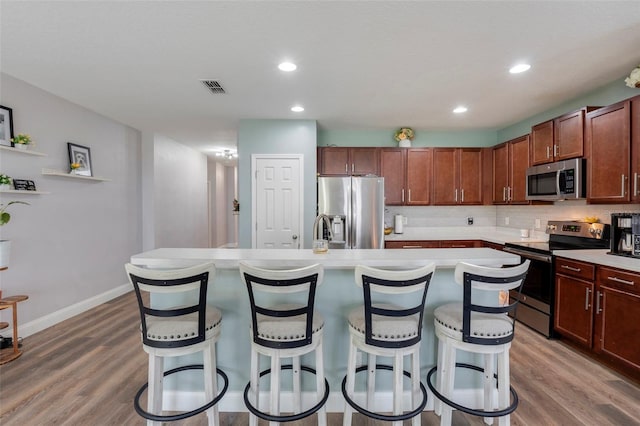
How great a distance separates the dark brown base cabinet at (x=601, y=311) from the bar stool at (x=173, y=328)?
10.1 feet

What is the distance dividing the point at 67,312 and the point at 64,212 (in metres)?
1.22

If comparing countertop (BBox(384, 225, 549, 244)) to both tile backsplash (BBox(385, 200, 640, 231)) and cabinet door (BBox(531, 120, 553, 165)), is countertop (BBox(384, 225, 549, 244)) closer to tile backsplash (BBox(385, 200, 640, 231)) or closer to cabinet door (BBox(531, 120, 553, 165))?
tile backsplash (BBox(385, 200, 640, 231))

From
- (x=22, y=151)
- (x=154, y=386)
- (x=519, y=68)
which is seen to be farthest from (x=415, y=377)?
(x=22, y=151)

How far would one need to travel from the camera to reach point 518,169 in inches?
165

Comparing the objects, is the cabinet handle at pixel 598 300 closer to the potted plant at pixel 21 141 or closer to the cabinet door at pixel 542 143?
the cabinet door at pixel 542 143

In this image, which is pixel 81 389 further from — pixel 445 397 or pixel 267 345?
pixel 445 397

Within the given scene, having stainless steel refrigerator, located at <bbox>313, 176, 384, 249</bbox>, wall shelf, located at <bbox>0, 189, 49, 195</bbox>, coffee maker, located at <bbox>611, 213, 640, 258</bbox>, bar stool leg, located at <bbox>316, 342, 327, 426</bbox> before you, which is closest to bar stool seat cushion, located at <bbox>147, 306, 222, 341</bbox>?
bar stool leg, located at <bbox>316, 342, 327, 426</bbox>

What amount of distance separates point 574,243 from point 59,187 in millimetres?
5983

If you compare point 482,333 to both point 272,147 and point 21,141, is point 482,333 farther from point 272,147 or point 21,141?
point 21,141

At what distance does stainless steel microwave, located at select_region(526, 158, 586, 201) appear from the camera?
3.17 meters

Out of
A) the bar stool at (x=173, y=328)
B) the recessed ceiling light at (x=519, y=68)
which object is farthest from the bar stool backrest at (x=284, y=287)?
the recessed ceiling light at (x=519, y=68)

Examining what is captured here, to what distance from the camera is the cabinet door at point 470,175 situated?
4828 millimetres

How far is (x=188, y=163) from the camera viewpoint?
6.61 meters

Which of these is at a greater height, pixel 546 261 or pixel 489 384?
pixel 546 261
